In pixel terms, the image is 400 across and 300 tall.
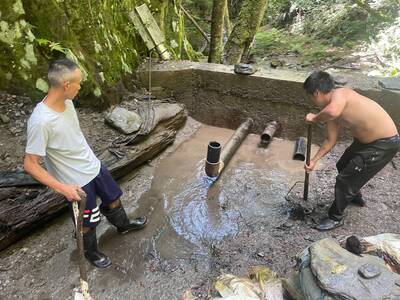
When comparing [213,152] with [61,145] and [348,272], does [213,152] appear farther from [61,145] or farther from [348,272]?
[348,272]

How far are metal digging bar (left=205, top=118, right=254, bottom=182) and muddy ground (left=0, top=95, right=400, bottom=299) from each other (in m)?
0.16

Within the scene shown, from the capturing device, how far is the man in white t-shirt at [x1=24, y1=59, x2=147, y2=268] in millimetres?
2695

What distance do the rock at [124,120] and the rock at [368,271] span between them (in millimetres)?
3614

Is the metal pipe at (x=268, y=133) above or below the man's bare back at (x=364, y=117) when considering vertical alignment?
below

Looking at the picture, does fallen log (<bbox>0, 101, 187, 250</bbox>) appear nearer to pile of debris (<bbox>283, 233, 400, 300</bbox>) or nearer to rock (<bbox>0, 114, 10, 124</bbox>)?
rock (<bbox>0, 114, 10, 124</bbox>)

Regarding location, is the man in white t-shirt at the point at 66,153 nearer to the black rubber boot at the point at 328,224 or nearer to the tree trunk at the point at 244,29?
the black rubber boot at the point at 328,224

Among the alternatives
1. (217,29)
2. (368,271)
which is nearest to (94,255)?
(368,271)

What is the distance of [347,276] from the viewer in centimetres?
246

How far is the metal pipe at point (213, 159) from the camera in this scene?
15.6 ft

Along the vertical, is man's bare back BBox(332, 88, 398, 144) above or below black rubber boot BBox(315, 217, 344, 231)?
above

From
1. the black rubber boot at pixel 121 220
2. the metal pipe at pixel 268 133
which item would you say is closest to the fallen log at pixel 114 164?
the black rubber boot at pixel 121 220

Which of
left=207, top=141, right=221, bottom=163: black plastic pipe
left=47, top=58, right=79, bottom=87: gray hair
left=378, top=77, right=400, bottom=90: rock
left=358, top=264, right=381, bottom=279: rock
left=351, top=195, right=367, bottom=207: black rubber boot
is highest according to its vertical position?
left=47, top=58, right=79, bottom=87: gray hair

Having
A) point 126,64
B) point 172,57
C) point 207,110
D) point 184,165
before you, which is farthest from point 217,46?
point 184,165

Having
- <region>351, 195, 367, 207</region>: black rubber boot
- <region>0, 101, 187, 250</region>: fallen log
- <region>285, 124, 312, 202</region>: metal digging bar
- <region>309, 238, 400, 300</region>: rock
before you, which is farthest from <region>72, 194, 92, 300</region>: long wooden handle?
<region>351, 195, 367, 207</region>: black rubber boot
